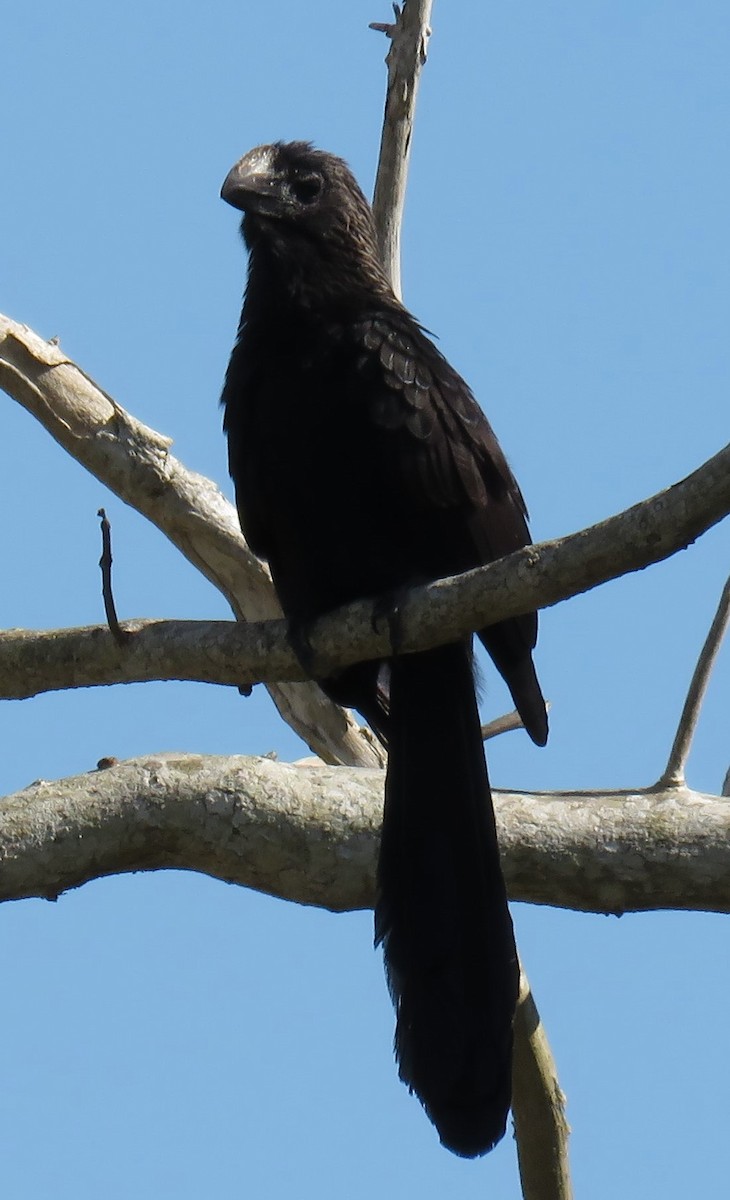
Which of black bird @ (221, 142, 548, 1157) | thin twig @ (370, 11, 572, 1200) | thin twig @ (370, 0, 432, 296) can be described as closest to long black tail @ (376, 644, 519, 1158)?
black bird @ (221, 142, 548, 1157)

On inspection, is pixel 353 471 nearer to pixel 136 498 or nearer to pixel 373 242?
pixel 373 242

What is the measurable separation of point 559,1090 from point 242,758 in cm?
148

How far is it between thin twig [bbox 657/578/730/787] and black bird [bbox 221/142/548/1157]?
46 centimetres

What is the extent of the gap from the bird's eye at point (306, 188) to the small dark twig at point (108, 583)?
1592 mm

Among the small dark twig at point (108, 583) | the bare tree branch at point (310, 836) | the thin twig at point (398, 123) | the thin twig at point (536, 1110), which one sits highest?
the thin twig at point (398, 123)

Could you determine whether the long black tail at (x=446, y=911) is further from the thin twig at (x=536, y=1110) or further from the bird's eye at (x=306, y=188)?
the bird's eye at (x=306, y=188)

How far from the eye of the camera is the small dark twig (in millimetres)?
3994

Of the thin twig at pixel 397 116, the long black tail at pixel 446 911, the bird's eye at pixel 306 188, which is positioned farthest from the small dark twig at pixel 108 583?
the thin twig at pixel 397 116

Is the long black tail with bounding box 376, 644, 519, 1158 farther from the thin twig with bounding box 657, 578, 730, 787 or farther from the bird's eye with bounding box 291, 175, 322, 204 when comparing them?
the bird's eye with bounding box 291, 175, 322, 204

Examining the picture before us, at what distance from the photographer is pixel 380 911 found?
167 inches

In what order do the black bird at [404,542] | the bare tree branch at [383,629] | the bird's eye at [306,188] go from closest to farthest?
the bare tree branch at [383,629] < the black bird at [404,542] < the bird's eye at [306,188]

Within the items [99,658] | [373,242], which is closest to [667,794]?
[99,658]

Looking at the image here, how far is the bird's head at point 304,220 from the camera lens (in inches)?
190

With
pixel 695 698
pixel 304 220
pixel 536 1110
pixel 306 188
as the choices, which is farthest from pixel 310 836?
pixel 306 188
